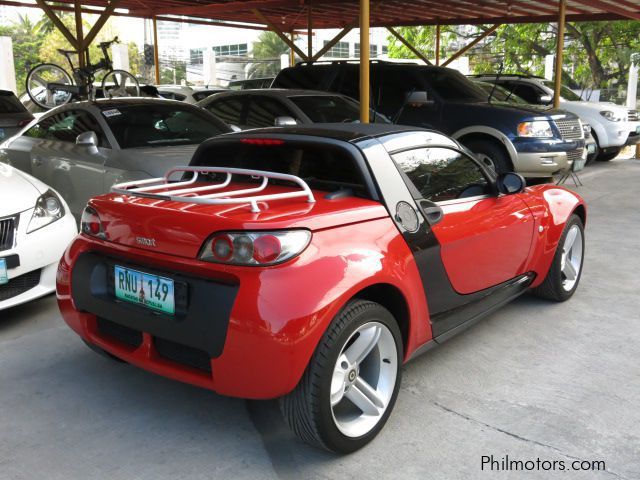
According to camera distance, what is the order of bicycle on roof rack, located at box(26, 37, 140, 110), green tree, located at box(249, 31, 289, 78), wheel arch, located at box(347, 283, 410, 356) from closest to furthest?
1. wheel arch, located at box(347, 283, 410, 356)
2. bicycle on roof rack, located at box(26, 37, 140, 110)
3. green tree, located at box(249, 31, 289, 78)

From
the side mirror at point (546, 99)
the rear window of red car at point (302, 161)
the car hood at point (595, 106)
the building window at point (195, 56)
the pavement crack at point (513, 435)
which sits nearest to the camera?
the pavement crack at point (513, 435)

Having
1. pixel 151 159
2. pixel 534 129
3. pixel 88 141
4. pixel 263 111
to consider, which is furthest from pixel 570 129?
pixel 88 141

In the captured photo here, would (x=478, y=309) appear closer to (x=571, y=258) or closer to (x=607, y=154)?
(x=571, y=258)

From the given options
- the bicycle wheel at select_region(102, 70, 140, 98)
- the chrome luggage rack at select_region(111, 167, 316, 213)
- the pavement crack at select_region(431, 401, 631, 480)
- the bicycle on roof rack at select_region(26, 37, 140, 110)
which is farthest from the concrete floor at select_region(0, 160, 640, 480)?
the bicycle wheel at select_region(102, 70, 140, 98)

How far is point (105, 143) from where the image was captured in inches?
247

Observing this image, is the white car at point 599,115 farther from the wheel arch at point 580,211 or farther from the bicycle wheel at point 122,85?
the wheel arch at point 580,211

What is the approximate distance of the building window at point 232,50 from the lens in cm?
7331

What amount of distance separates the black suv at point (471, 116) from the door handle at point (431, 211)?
4.66 meters

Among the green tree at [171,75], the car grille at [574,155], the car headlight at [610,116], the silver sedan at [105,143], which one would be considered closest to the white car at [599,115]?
the car headlight at [610,116]

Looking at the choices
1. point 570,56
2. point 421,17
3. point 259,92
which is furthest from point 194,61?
point 259,92

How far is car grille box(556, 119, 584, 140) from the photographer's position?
9.10 m

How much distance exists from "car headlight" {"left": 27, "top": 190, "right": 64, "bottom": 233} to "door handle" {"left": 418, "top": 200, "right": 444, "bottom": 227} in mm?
2652

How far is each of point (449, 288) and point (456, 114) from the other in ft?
21.3

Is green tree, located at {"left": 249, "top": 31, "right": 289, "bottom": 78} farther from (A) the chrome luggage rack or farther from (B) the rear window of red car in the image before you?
(A) the chrome luggage rack
